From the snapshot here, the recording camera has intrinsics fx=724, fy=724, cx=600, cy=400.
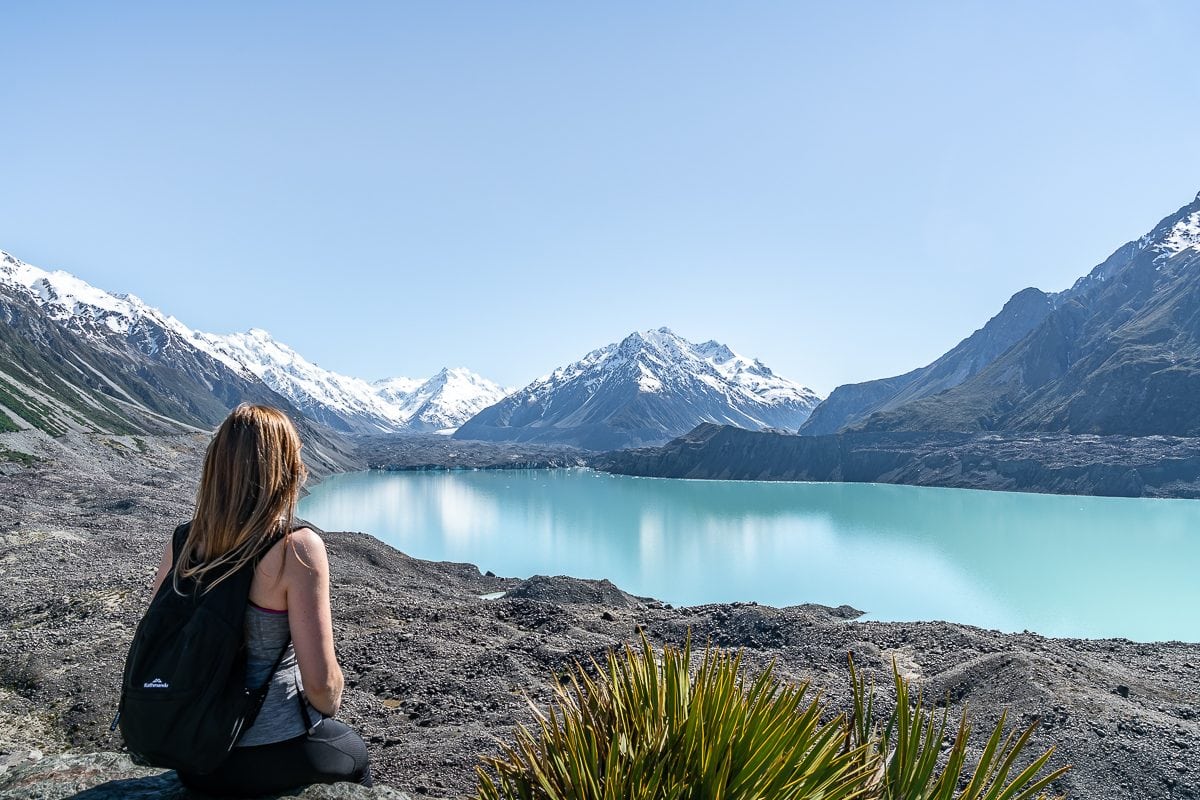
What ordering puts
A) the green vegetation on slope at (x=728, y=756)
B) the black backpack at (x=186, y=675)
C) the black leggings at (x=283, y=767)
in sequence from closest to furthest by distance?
the black backpack at (x=186, y=675), the black leggings at (x=283, y=767), the green vegetation on slope at (x=728, y=756)

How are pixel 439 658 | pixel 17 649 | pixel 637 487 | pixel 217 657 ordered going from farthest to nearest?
1. pixel 637 487
2. pixel 439 658
3. pixel 17 649
4. pixel 217 657

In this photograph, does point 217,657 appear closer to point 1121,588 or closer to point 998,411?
point 1121,588

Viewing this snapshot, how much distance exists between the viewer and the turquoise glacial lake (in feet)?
120

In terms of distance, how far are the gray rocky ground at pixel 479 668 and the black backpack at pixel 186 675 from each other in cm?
50

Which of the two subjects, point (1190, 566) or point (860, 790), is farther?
point (1190, 566)

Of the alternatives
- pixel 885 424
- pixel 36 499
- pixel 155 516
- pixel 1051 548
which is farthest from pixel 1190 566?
pixel 885 424

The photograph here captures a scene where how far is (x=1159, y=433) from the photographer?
107 meters

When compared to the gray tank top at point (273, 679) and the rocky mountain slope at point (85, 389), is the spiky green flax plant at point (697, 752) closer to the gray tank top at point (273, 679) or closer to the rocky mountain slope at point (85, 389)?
the gray tank top at point (273, 679)

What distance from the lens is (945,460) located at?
114 meters

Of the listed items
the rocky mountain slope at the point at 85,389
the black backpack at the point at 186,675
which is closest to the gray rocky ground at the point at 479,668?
the black backpack at the point at 186,675

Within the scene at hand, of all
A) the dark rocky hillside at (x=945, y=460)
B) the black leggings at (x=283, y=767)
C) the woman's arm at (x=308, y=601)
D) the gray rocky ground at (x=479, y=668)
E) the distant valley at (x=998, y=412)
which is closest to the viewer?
the woman's arm at (x=308, y=601)

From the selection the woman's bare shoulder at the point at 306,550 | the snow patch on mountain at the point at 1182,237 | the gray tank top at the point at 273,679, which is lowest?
the gray tank top at the point at 273,679

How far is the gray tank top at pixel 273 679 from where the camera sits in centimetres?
293

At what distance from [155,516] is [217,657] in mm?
41839
